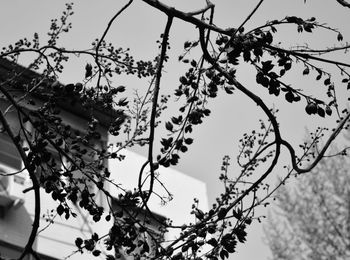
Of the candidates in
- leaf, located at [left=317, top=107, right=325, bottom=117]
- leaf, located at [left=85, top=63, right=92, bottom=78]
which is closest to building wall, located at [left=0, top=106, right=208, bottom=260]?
leaf, located at [left=85, top=63, right=92, bottom=78]

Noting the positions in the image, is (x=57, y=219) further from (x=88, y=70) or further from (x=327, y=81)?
(x=327, y=81)

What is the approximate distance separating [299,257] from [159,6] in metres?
11.2

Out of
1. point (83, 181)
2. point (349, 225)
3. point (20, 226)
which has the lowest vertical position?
point (83, 181)

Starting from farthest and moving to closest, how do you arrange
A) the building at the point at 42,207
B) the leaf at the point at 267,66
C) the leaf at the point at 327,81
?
1. the building at the point at 42,207
2. the leaf at the point at 327,81
3. the leaf at the point at 267,66

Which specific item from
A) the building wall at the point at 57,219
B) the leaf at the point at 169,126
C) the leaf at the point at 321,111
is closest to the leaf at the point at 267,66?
the leaf at the point at 321,111

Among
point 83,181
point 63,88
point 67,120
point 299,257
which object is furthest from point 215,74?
point 299,257

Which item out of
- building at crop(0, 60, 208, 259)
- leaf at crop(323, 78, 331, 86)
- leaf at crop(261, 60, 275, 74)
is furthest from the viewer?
building at crop(0, 60, 208, 259)

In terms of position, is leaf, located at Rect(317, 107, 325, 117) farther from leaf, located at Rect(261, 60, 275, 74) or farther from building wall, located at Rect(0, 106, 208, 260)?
building wall, located at Rect(0, 106, 208, 260)

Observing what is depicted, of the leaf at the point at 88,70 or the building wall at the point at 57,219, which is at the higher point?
the building wall at the point at 57,219

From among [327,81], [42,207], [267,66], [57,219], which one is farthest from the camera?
[57,219]

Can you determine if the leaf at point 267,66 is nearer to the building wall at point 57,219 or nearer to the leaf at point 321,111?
the leaf at point 321,111

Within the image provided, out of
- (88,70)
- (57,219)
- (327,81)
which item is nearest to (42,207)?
(57,219)

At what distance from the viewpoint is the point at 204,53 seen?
334cm

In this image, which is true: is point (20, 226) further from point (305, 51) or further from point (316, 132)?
point (305, 51)
